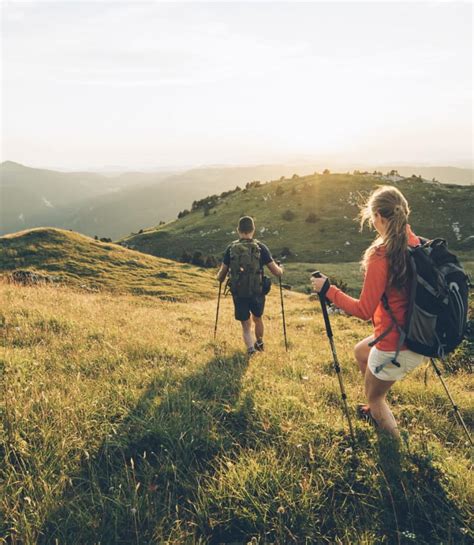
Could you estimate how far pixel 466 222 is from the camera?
45531 mm

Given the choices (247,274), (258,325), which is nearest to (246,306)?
(258,325)

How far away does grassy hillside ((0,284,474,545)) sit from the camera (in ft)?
10.2

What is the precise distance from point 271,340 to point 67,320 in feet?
17.6

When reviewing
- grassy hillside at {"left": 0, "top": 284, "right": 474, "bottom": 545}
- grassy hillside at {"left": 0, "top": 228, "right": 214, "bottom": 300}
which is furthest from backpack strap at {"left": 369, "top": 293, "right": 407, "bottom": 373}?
grassy hillside at {"left": 0, "top": 228, "right": 214, "bottom": 300}

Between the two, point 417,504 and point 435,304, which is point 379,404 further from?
point 435,304

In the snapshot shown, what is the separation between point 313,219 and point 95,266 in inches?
1400

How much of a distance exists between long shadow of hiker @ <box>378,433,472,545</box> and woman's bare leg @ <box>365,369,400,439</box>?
38cm

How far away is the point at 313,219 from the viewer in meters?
53.3

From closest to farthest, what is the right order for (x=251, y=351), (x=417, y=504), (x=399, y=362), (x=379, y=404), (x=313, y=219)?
(x=417, y=504) < (x=399, y=362) < (x=379, y=404) < (x=251, y=351) < (x=313, y=219)

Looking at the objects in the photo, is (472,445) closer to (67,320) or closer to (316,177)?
(67,320)

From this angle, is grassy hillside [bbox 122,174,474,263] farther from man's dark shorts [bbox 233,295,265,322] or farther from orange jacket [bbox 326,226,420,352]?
orange jacket [bbox 326,226,420,352]

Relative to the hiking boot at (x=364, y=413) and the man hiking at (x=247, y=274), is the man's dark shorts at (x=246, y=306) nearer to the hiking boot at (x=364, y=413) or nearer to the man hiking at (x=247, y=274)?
the man hiking at (x=247, y=274)

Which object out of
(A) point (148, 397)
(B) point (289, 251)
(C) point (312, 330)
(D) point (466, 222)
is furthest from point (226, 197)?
(A) point (148, 397)

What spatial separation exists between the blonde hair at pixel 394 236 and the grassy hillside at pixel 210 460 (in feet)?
6.75
